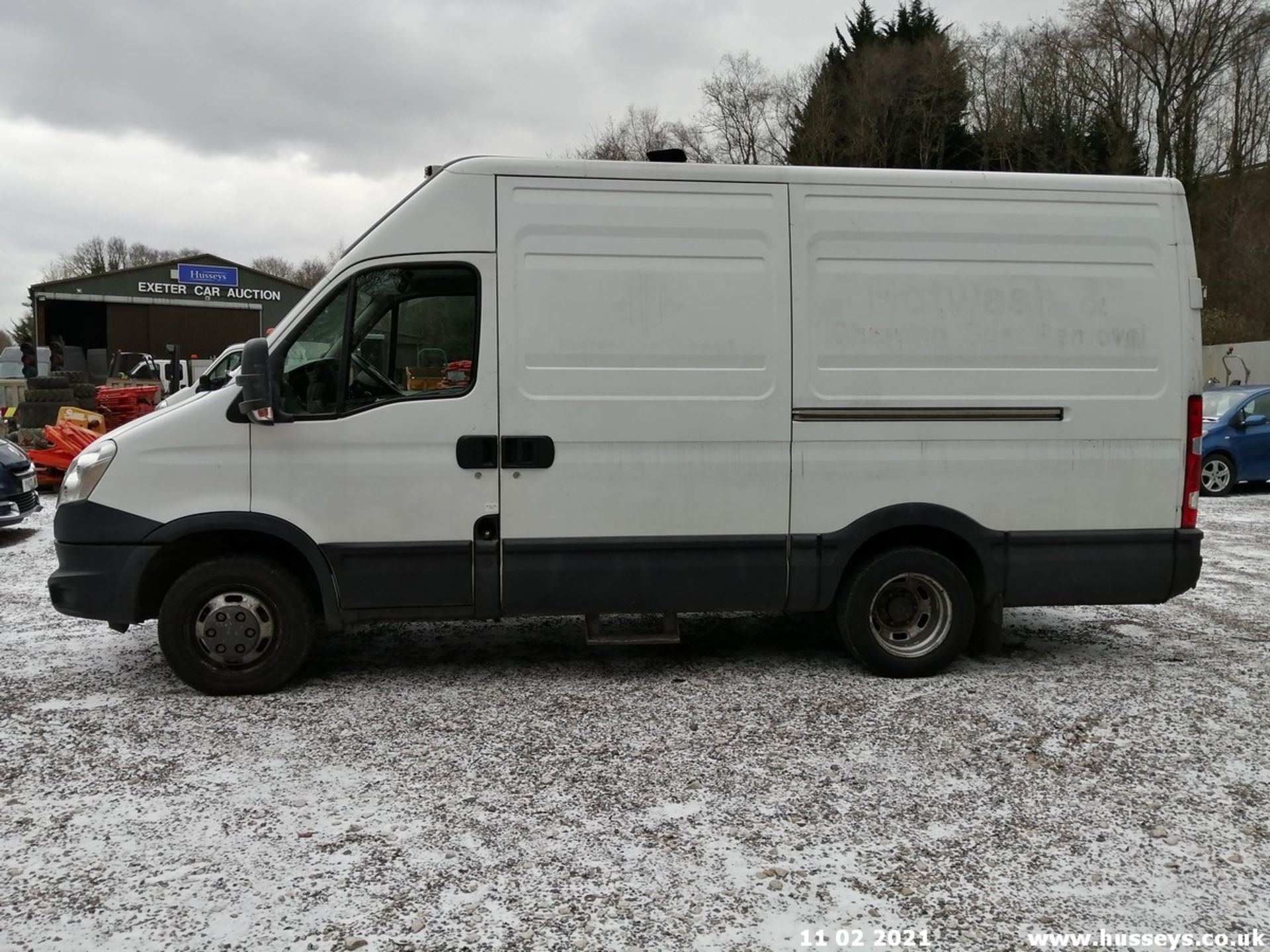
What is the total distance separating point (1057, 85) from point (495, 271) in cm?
4113

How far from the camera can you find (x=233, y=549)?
17.0 ft

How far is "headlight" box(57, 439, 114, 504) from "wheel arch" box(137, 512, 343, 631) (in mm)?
405

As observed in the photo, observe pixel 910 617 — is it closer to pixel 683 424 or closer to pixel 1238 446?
pixel 683 424

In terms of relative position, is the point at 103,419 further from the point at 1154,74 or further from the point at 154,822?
the point at 1154,74

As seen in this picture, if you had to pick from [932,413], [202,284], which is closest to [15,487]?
[932,413]

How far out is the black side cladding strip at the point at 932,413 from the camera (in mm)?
5266

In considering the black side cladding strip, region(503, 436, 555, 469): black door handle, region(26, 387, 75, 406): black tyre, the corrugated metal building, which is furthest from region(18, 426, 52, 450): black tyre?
the corrugated metal building

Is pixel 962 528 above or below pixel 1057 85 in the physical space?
below

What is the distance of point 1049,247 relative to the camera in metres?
5.35

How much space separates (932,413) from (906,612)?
1129 mm

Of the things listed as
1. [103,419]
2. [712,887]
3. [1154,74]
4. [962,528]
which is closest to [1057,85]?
[1154,74]

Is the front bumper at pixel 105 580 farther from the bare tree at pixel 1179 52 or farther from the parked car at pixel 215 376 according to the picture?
the bare tree at pixel 1179 52

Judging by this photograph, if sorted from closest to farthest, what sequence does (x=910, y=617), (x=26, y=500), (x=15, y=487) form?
(x=910, y=617) → (x=15, y=487) → (x=26, y=500)

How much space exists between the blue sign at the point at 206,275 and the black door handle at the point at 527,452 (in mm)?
46165
